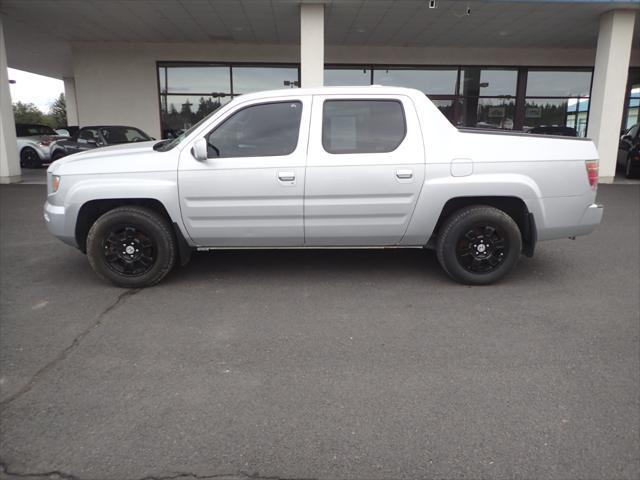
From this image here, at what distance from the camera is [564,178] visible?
4.75 m

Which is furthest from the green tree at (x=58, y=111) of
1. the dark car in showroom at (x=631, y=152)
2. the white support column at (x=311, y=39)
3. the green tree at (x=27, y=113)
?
the dark car in showroom at (x=631, y=152)

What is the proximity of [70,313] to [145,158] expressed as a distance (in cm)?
159

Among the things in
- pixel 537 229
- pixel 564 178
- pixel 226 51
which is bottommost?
pixel 537 229

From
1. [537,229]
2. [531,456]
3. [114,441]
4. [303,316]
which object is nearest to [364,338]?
[303,316]

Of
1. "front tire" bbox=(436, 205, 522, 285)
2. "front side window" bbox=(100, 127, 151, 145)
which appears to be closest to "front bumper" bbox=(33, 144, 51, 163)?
"front side window" bbox=(100, 127, 151, 145)

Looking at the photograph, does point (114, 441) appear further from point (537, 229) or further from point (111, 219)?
point (537, 229)

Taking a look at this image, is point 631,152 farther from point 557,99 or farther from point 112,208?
point 112,208

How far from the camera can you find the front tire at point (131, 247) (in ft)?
15.5

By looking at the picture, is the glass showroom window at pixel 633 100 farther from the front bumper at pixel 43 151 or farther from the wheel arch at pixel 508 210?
the front bumper at pixel 43 151

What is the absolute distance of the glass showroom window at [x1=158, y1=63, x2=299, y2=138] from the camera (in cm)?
1733

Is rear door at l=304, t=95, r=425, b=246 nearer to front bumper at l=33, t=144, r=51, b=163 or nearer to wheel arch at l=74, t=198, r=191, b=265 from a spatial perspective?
wheel arch at l=74, t=198, r=191, b=265

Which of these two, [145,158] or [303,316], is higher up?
[145,158]

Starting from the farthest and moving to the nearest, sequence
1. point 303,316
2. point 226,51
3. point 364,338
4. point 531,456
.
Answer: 1. point 226,51
2. point 303,316
3. point 364,338
4. point 531,456

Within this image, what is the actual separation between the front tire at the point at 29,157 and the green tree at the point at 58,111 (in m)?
50.5
